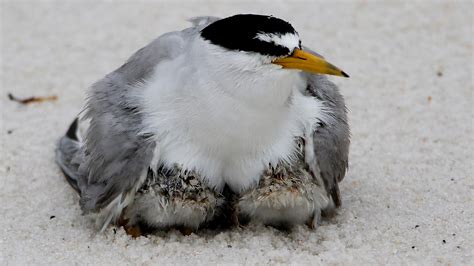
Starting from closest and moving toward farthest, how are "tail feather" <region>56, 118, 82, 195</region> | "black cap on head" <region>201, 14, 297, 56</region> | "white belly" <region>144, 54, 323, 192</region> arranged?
"black cap on head" <region>201, 14, 297, 56</region>
"white belly" <region>144, 54, 323, 192</region>
"tail feather" <region>56, 118, 82, 195</region>

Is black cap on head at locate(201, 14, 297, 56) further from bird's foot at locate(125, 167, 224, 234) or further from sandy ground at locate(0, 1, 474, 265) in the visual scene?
sandy ground at locate(0, 1, 474, 265)

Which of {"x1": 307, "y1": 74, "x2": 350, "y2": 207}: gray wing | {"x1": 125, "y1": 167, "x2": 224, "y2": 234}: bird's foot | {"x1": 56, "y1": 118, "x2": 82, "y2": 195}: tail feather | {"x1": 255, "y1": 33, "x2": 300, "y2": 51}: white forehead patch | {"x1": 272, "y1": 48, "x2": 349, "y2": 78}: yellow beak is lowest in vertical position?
{"x1": 56, "y1": 118, "x2": 82, "y2": 195}: tail feather

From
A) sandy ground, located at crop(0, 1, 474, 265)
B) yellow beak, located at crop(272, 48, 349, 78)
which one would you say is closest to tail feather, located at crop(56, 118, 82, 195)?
sandy ground, located at crop(0, 1, 474, 265)

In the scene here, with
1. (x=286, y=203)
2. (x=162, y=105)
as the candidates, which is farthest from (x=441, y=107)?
(x=162, y=105)

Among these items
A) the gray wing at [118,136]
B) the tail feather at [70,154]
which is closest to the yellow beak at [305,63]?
the gray wing at [118,136]

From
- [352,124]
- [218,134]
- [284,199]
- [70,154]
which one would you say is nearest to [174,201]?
[218,134]

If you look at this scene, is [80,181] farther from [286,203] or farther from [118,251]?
[286,203]

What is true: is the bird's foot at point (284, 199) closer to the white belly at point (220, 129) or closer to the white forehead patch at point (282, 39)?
the white belly at point (220, 129)

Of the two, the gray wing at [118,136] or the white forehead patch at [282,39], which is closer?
the white forehead patch at [282,39]
